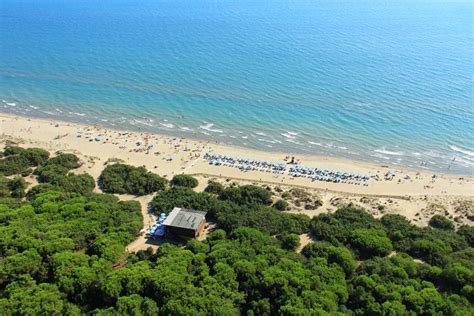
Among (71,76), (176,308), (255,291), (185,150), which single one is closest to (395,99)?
(185,150)

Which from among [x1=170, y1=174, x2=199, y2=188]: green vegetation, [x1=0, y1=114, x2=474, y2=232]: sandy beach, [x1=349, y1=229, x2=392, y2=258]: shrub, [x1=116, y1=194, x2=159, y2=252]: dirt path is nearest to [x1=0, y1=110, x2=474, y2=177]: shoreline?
[x1=0, y1=114, x2=474, y2=232]: sandy beach

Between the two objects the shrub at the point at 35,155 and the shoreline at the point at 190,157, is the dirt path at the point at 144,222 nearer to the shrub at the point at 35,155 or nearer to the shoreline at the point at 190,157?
the shoreline at the point at 190,157

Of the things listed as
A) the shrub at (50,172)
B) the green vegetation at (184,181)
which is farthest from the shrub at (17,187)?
the green vegetation at (184,181)

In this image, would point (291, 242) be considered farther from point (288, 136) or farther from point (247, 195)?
point (288, 136)

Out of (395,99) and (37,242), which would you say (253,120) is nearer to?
(395,99)

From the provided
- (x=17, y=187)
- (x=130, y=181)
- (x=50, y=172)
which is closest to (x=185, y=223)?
(x=130, y=181)
